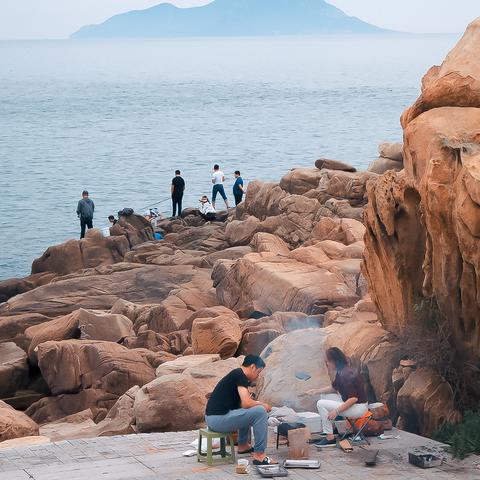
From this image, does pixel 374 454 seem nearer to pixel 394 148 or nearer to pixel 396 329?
pixel 396 329

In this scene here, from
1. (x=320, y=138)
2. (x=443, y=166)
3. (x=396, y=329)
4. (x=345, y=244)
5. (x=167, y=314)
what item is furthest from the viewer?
(x=320, y=138)

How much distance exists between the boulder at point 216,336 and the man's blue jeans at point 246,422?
26.6 feet

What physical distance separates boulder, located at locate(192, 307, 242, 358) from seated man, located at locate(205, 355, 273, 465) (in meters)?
7.92

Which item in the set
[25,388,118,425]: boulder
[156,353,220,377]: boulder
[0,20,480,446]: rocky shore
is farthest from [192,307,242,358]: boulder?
[25,388,118,425]: boulder

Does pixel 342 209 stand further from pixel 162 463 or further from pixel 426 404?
pixel 162 463

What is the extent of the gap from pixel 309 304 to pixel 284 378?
6775mm

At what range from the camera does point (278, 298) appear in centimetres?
2597

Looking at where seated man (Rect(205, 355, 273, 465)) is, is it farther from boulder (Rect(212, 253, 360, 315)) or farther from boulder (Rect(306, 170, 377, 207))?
boulder (Rect(306, 170, 377, 207))

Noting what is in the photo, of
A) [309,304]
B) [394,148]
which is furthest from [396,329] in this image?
[394,148]

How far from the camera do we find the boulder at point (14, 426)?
20.0m

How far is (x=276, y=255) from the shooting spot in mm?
28844

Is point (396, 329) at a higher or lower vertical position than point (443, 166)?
lower

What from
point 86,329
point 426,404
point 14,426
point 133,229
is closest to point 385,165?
point 133,229

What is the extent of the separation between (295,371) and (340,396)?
7.22 feet
